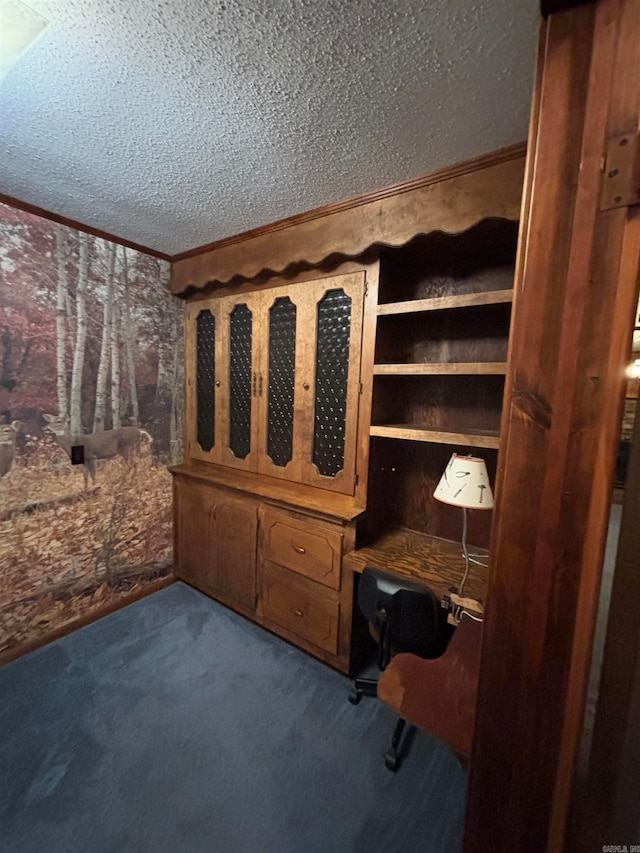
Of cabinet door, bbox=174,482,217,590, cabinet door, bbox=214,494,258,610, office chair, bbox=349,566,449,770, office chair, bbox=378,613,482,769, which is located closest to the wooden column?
office chair, bbox=378,613,482,769

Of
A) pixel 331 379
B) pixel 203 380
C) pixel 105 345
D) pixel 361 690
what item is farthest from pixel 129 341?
pixel 361 690

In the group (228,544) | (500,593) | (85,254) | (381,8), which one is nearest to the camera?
(500,593)

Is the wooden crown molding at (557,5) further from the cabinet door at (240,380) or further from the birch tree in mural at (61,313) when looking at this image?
the birch tree in mural at (61,313)

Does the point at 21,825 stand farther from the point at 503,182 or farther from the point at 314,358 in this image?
the point at 503,182

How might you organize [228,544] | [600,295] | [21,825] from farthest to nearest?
[228,544], [21,825], [600,295]

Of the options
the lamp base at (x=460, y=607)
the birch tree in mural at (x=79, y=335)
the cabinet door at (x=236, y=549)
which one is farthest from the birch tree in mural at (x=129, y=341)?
the lamp base at (x=460, y=607)

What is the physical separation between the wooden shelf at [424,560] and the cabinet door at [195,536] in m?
1.09

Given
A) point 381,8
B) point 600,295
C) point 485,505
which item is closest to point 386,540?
point 485,505

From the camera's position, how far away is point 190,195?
1.55m

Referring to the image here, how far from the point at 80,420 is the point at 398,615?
2032 millimetres

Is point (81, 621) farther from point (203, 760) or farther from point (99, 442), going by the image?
point (203, 760)

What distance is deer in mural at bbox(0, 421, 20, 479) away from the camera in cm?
169

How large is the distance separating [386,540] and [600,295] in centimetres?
150

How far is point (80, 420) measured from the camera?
78.0 inches
